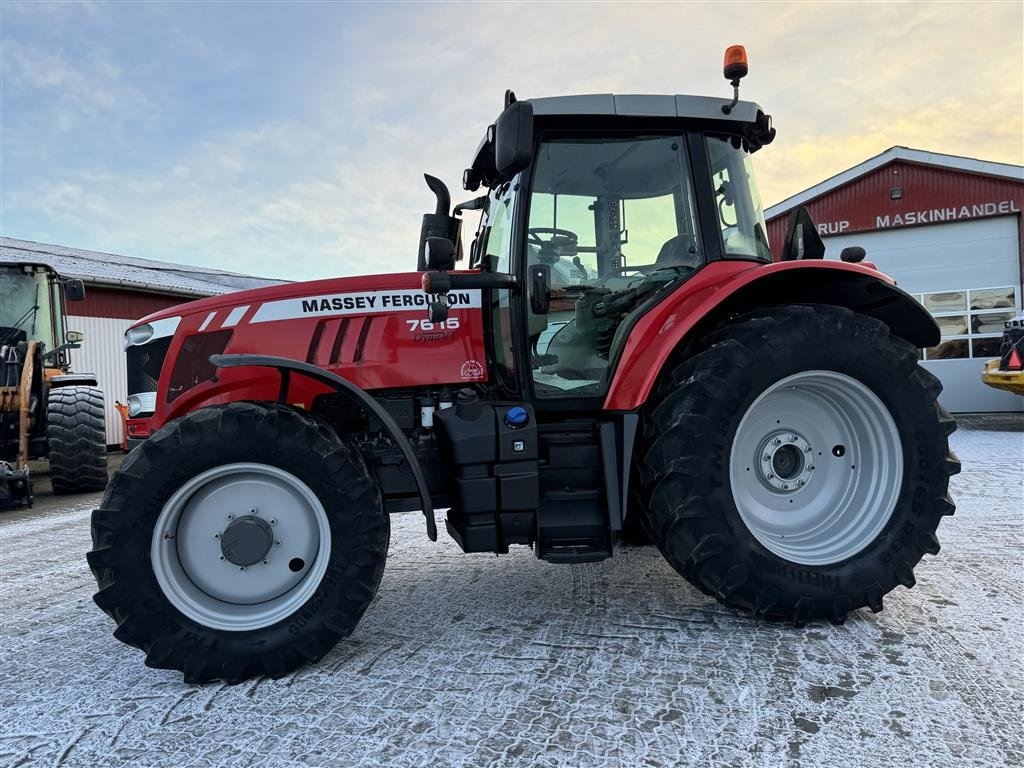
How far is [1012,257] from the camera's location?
37.4 ft

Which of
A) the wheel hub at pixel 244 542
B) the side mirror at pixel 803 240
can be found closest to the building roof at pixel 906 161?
the side mirror at pixel 803 240

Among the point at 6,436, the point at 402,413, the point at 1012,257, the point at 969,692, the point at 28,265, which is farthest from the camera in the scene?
the point at 1012,257

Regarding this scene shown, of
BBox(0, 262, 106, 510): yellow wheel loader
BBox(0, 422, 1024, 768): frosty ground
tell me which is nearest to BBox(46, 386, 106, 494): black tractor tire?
BBox(0, 262, 106, 510): yellow wheel loader

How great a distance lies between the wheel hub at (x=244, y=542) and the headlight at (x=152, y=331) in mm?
958

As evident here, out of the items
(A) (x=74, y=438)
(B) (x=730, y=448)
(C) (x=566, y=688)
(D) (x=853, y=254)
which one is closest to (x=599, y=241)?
(B) (x=730, y=448)

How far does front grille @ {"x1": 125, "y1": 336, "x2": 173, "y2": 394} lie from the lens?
2.87m

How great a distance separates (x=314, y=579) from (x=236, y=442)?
0.56 m

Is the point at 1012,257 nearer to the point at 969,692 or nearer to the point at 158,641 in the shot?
the point at 969,692

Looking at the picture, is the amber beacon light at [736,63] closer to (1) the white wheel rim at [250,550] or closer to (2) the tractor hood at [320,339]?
(2) the tractor hood at [320,339]

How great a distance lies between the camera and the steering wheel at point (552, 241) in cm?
280

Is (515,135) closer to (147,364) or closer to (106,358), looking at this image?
(147,364)

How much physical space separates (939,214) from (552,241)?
1179 cm

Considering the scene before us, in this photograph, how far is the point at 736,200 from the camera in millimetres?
2945

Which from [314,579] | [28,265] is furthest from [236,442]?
[28,265]
